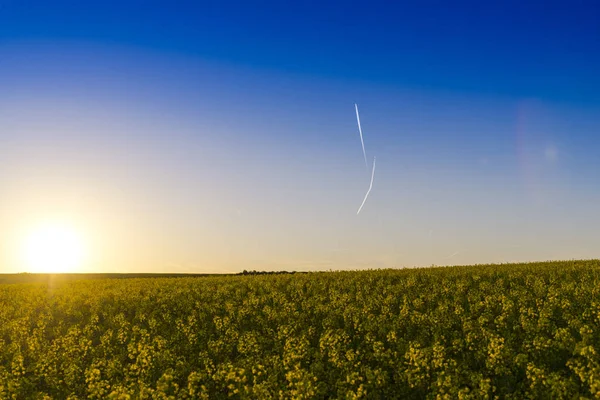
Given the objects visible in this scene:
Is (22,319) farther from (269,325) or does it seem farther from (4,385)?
(269,325)

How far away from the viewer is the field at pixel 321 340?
2300 cm

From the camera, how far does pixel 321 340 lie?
90.8 ft

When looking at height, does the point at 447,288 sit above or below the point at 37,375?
above

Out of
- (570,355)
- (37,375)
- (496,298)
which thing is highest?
(496,298)

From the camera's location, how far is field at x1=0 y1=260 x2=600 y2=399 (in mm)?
23000

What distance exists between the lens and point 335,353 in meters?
26.1

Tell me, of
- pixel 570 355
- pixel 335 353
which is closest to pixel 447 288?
pixel 570 355

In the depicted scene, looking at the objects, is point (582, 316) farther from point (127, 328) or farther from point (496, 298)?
point (127, 328)

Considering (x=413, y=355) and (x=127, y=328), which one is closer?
(x=413, y=355)

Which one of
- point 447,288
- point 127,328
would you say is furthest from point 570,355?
point 127,328

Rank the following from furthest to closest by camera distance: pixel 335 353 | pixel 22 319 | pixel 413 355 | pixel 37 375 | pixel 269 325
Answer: pixel 22 319 < pixel 269 325 < pixel 37 375 < pixel 335 353 < pixel 413 355

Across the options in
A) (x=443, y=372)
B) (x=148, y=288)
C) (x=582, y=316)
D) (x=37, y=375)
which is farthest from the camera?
(x=148, y=288)

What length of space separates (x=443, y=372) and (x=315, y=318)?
13664 millimetres

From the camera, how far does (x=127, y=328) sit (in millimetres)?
35500
